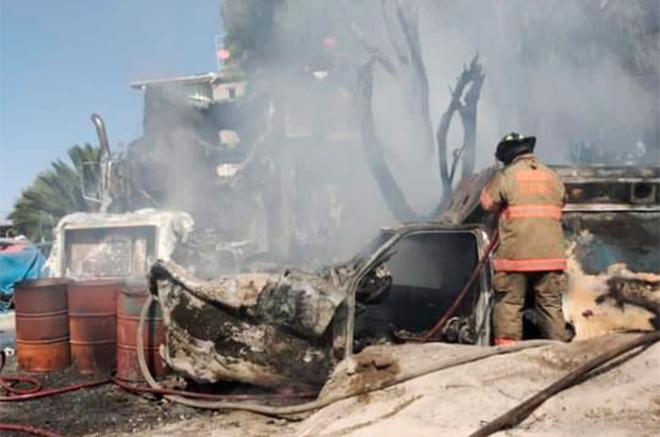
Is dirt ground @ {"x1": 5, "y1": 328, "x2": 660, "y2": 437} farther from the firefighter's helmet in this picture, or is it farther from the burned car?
the firefighter's helmet

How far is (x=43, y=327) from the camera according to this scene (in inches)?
243

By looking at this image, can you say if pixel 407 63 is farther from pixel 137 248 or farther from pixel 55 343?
pixel 55 343

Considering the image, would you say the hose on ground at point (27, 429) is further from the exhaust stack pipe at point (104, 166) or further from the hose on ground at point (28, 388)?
the exhaust stack pipe at point (104, 166)

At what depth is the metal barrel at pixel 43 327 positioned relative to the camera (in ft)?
20.2

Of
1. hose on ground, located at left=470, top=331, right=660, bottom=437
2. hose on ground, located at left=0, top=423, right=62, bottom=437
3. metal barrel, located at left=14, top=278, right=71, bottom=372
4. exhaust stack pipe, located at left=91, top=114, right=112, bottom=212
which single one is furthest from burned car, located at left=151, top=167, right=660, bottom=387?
exhaust stack pipe, located at left=91, top=114, right=112, bottom=212

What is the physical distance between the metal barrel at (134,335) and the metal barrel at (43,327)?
0.83m

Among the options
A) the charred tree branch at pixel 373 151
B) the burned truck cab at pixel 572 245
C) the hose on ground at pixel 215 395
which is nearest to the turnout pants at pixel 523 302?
the burned truck cab at pixel 572 245

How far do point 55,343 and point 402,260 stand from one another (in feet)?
10.7

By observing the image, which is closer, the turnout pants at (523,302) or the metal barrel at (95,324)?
the turnout pants at (523,302)

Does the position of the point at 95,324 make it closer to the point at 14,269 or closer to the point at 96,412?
the point at 96,412

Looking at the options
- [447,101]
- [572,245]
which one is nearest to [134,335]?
[572,245]

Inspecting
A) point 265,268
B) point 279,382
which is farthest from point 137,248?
point 279,382

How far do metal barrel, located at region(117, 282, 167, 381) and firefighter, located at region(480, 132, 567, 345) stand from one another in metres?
2.74

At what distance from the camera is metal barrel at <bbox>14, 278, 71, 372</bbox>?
20.2ft
